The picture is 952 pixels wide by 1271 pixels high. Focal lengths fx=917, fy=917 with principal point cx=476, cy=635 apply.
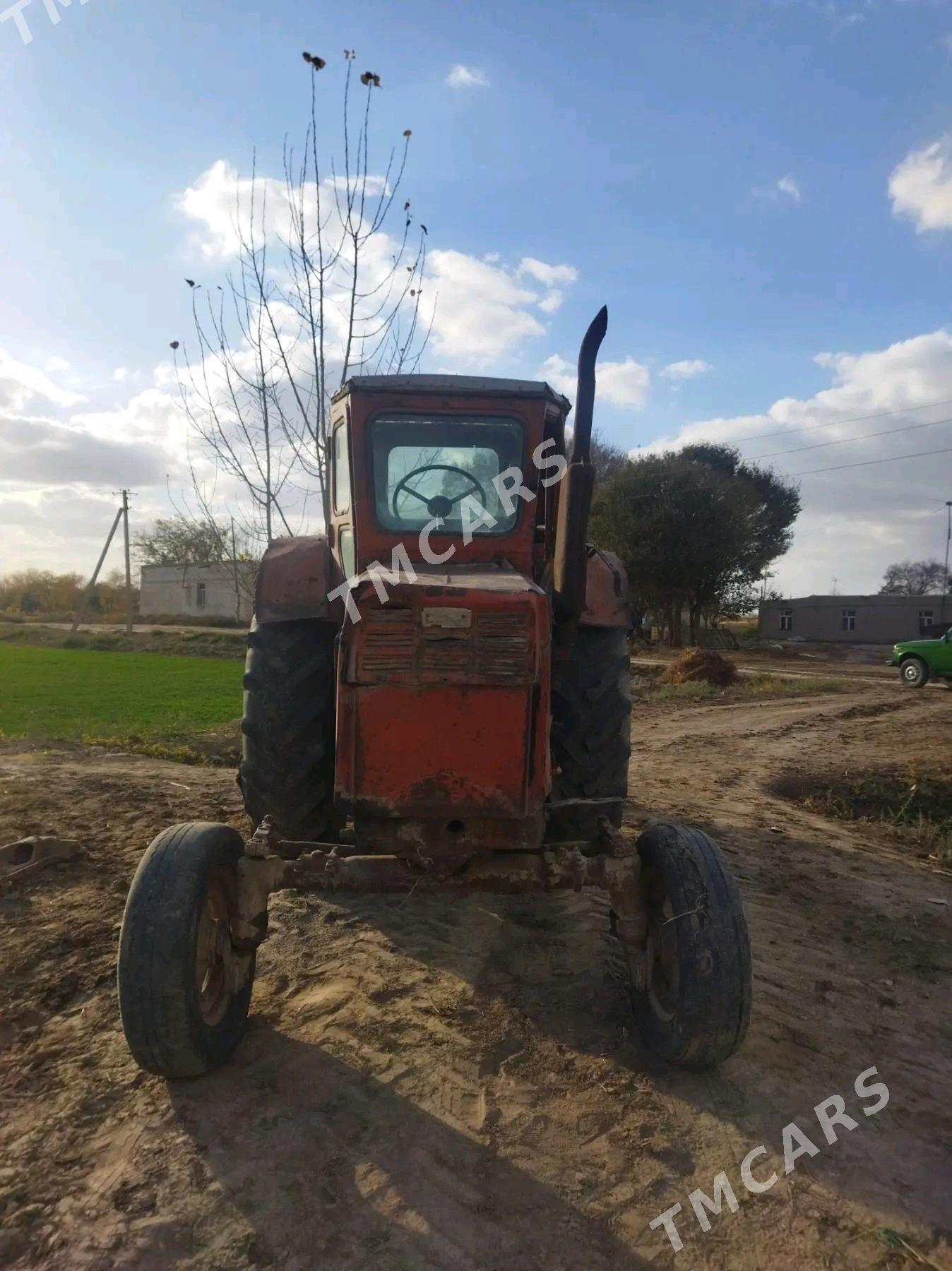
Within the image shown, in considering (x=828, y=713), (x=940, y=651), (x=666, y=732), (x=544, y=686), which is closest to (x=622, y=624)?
(x=544, y=686)

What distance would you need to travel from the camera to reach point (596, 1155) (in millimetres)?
2811

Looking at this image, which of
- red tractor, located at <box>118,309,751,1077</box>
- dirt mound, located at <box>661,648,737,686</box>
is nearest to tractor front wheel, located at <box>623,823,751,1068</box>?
red tractor, located at <box>118,309,751,1077</box>

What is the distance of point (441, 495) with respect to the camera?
4531mm

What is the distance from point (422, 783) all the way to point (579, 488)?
125 cm

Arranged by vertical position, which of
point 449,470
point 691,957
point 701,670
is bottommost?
point 691,957

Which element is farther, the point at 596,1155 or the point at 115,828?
the point at 115,828

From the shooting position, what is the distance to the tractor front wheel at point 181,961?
9.73 ft

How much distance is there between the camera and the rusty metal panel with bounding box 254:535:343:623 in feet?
14.3

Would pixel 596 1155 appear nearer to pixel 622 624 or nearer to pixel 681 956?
pixel 681 956

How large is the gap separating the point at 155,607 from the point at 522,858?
64725 mm

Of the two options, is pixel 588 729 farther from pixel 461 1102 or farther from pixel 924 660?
pixel 924 660

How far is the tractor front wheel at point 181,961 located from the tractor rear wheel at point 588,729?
164cm

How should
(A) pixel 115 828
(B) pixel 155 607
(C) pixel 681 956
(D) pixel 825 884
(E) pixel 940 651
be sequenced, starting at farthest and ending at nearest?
(B) pixel 155 607 < (E) pixel 940 651 < (A) pixel 115 828 < (D) pixel 825 884 < (C) pixel 681 956

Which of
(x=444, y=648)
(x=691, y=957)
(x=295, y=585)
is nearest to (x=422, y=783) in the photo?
(x=444, y=648)
